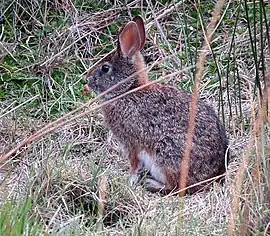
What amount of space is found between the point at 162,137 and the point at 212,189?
1.60 feet

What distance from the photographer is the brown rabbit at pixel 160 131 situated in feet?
16.6

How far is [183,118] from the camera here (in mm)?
5129

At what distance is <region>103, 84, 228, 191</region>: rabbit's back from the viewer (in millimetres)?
5047

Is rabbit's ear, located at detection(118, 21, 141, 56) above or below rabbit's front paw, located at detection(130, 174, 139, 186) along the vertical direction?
above

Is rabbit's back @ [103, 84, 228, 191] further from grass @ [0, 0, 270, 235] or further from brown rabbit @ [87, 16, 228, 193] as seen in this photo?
grass @ [0, 0, 270, 235]

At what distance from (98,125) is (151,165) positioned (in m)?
0.86

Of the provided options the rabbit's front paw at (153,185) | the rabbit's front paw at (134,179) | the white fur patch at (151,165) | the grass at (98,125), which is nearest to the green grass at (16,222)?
the grass at (98,125)

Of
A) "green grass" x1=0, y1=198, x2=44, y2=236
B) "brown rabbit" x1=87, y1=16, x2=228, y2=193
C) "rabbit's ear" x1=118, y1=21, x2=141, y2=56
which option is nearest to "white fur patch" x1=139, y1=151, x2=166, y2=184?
"brown rabbit" x1=87, y1=16, x2=228, y2=193

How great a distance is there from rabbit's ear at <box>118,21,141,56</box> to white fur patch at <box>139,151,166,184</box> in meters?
0.74

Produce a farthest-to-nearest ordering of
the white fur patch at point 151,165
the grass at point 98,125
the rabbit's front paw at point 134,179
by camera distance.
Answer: the white fur patch at point 151,165
the rabbit's front paw at point 134,179
the grass at point 98,125

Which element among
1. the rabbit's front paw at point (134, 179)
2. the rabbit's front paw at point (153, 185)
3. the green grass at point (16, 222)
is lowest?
the rabbit's front paw at point (153, 185)

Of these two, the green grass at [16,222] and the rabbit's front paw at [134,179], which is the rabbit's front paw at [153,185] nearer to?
the rabbit's front paw at [134,179]

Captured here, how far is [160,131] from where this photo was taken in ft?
16.8

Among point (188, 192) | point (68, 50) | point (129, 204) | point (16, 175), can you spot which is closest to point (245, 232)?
point (129, 204)
